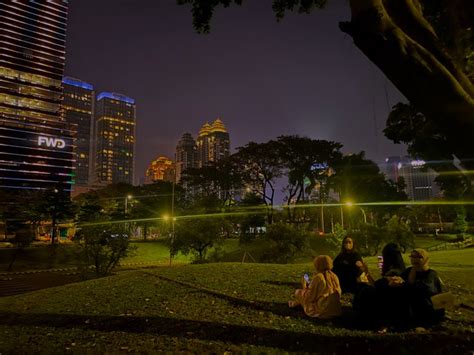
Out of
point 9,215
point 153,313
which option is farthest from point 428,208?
point 153,313

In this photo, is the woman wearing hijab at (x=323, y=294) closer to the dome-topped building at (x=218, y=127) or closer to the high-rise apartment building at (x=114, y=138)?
the dome-topped building at (x=218, y=127)

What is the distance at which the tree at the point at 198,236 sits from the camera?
22.6 meters

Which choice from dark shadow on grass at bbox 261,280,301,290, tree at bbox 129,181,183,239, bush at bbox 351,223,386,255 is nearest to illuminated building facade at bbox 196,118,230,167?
tree at bbox 129,181,183,239

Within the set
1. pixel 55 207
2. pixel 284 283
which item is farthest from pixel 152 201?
pixel 284 283

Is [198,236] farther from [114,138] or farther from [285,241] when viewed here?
[114,138]

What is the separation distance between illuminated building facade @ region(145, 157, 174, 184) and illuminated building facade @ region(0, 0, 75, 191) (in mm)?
25955

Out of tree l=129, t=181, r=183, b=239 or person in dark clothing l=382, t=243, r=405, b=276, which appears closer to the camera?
person in dark clothing l=382, t=243, r=405, b=276

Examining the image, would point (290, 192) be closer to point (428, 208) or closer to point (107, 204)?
point (107, 204)

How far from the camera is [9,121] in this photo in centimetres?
10188

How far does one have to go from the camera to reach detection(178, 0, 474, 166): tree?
12.9 ft

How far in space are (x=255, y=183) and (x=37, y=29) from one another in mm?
109890

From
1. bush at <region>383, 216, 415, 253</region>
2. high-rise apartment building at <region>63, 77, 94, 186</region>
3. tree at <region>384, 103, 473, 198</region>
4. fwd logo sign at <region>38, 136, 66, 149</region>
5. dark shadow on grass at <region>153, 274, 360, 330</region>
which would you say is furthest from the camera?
high-rise apartment building at <region>63, 77, 94, 186</region>

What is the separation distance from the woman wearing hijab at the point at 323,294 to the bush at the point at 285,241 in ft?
41.7

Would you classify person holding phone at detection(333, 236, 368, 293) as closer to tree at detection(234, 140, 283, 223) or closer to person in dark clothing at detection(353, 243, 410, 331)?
person in dark clothing at detection(353, 243, 410, 331)
